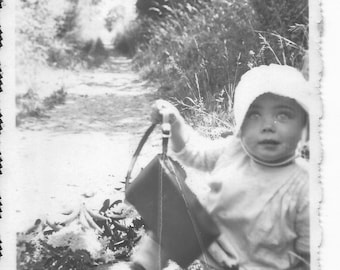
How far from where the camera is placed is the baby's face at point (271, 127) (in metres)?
1.46

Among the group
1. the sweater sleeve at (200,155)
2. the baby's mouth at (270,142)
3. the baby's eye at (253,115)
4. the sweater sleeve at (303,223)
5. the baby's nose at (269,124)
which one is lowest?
the sweater sleeve at (303,223)

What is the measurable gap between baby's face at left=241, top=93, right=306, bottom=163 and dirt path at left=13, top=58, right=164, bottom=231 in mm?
261

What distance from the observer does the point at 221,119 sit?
1559 millimetres

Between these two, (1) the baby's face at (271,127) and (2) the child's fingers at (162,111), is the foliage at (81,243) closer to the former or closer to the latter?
(2) the child's fingers at (162,111)

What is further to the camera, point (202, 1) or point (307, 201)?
point (202, 1)

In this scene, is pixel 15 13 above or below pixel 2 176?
above

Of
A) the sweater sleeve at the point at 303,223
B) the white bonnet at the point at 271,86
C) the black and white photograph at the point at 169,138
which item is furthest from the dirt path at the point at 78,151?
the sweater sleeve at the point at 303,223

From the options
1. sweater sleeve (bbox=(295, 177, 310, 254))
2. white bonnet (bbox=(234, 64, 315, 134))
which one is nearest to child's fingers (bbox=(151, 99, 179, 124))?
white bonnet (bbox=(234, 64, 315, 134))

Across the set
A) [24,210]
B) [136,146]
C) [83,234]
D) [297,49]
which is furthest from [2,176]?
[297,49]

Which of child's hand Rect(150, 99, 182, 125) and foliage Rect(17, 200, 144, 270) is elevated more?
child's hand Rect(150, 99, 182, 125)

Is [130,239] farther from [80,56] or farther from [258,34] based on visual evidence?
[258,34]

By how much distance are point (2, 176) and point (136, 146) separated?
373mm

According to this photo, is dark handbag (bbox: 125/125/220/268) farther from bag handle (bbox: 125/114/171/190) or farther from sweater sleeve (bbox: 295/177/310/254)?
sweater sleeve (bbox: 295/177/310/254)

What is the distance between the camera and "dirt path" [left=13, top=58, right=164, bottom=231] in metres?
1.53
